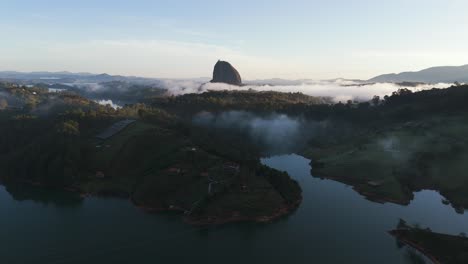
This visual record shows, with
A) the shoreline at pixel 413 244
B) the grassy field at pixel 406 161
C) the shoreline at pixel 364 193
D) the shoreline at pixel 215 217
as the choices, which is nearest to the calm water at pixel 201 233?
the shoreline at pixel 215 217

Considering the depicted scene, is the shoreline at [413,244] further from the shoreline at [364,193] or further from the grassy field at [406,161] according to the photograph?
the grassy field at [406,161]

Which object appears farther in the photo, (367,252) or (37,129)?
(37,129)

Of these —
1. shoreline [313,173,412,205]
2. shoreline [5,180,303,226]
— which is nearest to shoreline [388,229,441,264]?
shoreline [313,173,412,205]

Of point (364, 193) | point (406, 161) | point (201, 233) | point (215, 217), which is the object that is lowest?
point (201, 233)

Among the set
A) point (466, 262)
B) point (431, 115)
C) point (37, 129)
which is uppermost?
point (431, 115)

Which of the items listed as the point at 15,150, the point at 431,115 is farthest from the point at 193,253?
the point at 431,115

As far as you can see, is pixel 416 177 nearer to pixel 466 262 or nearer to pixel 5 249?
pixel 466 262

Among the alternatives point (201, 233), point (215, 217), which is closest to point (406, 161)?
point (215, 217)

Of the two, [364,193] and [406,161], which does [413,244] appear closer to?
[364,193]
